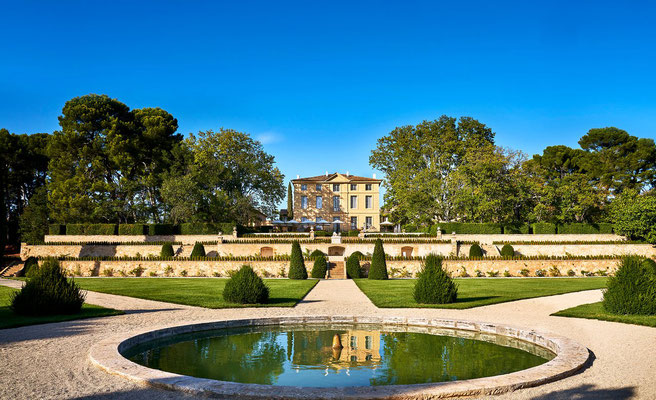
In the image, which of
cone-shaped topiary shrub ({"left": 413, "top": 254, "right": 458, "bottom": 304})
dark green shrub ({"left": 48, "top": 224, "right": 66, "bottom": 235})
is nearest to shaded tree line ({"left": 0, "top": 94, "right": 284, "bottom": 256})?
dark green shrub ({"left": 48, "top": 224, "right": 66, "bottom": 235})

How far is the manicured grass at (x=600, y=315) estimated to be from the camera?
33.5 feet

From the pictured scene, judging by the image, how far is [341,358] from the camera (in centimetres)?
753

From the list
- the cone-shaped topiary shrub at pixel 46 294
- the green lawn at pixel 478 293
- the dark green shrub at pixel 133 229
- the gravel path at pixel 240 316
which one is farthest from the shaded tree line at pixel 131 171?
the cone-shaped topiary shrub at pixel 46 294

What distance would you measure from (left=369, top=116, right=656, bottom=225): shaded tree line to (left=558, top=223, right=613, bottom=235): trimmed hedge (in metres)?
1.29

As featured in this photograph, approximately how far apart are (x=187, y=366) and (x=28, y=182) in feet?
169

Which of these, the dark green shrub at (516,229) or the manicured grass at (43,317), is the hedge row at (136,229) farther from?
the manicured grass at (43,317)

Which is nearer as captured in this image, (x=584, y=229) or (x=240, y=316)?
(x=240, y=316)

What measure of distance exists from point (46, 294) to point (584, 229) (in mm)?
37405

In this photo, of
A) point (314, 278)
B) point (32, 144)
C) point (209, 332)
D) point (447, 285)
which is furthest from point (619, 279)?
point (32, 144)

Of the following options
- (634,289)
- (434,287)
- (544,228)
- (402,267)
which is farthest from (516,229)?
(634,289)

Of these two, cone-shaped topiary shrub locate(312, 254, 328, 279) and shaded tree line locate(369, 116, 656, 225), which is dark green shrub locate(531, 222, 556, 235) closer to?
shaded tree line locate(369, 116, 656, 225)

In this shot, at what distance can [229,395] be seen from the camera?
16.5ft

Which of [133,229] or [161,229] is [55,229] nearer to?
[133,229]

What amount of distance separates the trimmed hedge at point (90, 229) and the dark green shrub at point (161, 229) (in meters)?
3.30
